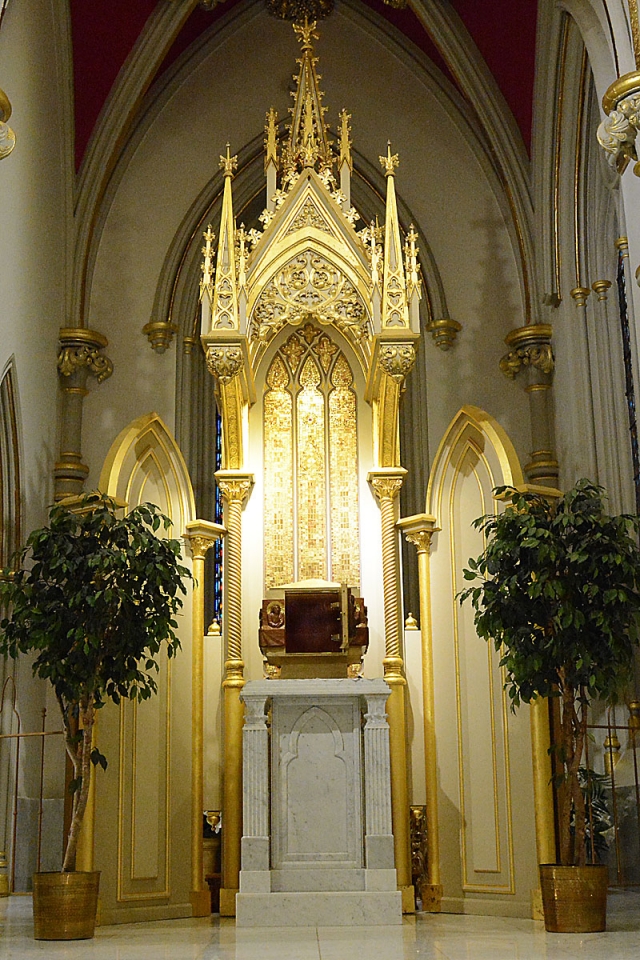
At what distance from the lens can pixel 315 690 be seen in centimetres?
740

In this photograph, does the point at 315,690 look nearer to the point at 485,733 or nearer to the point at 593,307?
the point at 485,733

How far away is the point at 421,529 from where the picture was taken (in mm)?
8734

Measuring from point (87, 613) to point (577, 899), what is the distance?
128 inches

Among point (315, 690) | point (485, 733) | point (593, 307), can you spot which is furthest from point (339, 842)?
point (593, 307)

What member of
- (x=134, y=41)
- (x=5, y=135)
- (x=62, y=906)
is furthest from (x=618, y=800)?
(x=134, y=41)

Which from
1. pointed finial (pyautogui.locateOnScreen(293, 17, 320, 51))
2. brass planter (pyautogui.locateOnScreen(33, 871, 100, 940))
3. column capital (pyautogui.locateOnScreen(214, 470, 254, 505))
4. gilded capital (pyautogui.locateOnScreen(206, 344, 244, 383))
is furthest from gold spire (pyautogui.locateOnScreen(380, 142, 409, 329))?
brass planter (pyautogui.locateOnScreen(33, 871, 100, 940))

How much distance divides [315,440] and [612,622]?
3.39 meters

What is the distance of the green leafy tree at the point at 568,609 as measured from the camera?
6.79 m

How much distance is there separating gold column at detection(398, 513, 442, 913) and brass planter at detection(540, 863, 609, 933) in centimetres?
172

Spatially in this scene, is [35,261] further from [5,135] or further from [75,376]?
[5,135]

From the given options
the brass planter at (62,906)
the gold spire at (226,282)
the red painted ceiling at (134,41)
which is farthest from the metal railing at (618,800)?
the red painted ceiling at (134,41)

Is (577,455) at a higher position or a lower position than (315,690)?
higher

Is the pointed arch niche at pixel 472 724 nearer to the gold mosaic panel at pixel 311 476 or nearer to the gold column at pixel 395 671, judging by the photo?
the gold column at pixel 395 671

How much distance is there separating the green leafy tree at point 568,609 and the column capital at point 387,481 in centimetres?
188
